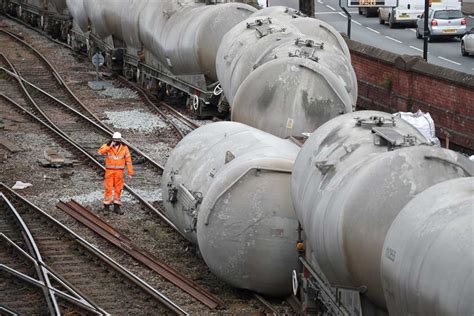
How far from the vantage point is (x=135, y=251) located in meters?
16.9

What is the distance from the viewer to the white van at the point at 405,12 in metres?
48.1

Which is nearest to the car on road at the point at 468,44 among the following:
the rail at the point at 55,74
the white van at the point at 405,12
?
the white van at the point at 405,12

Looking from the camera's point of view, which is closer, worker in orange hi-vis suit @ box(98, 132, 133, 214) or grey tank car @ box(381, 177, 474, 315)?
grey tank car @ box(381, 177, 474, 315)

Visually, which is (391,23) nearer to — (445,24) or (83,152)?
(445,24)

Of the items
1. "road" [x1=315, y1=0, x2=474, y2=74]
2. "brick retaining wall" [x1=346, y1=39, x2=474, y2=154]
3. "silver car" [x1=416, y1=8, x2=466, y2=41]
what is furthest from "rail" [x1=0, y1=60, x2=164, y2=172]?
"silver car" [x1=416, y1=8, x2=466, y2=41]

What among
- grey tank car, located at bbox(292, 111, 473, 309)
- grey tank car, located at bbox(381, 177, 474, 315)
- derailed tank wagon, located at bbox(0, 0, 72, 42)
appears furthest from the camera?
derailed tank wagon, located at bbox(0, 0, 72, 42)

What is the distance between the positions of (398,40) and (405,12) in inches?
168

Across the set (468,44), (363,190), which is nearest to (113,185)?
(363,190)

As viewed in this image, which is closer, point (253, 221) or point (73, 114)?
point (253, 221)

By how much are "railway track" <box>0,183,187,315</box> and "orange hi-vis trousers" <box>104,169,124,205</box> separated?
1138 mm

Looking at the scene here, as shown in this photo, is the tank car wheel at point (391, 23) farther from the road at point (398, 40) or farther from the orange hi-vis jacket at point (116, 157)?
the orange hi-vis jacket at point (116, 157)

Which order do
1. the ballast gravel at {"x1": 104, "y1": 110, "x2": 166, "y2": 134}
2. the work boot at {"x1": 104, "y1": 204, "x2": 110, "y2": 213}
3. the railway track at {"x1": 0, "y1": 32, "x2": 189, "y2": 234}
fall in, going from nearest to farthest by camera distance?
the work boot at {"x1": 104, "y1": 204, "x2": 110, "y2": 213}, the railway track at {"x1": 0, "y1": 32, "x2": 189, "y2": 234}, the ballast gravel at {"x1": 104, "y1": 110, "x2": 166, "y2": 134}

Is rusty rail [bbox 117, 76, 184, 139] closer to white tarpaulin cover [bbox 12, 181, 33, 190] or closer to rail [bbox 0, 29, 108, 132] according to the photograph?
rail [bbox 0, 29, 108, 132]

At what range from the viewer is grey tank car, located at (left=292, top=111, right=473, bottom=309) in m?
10.5
